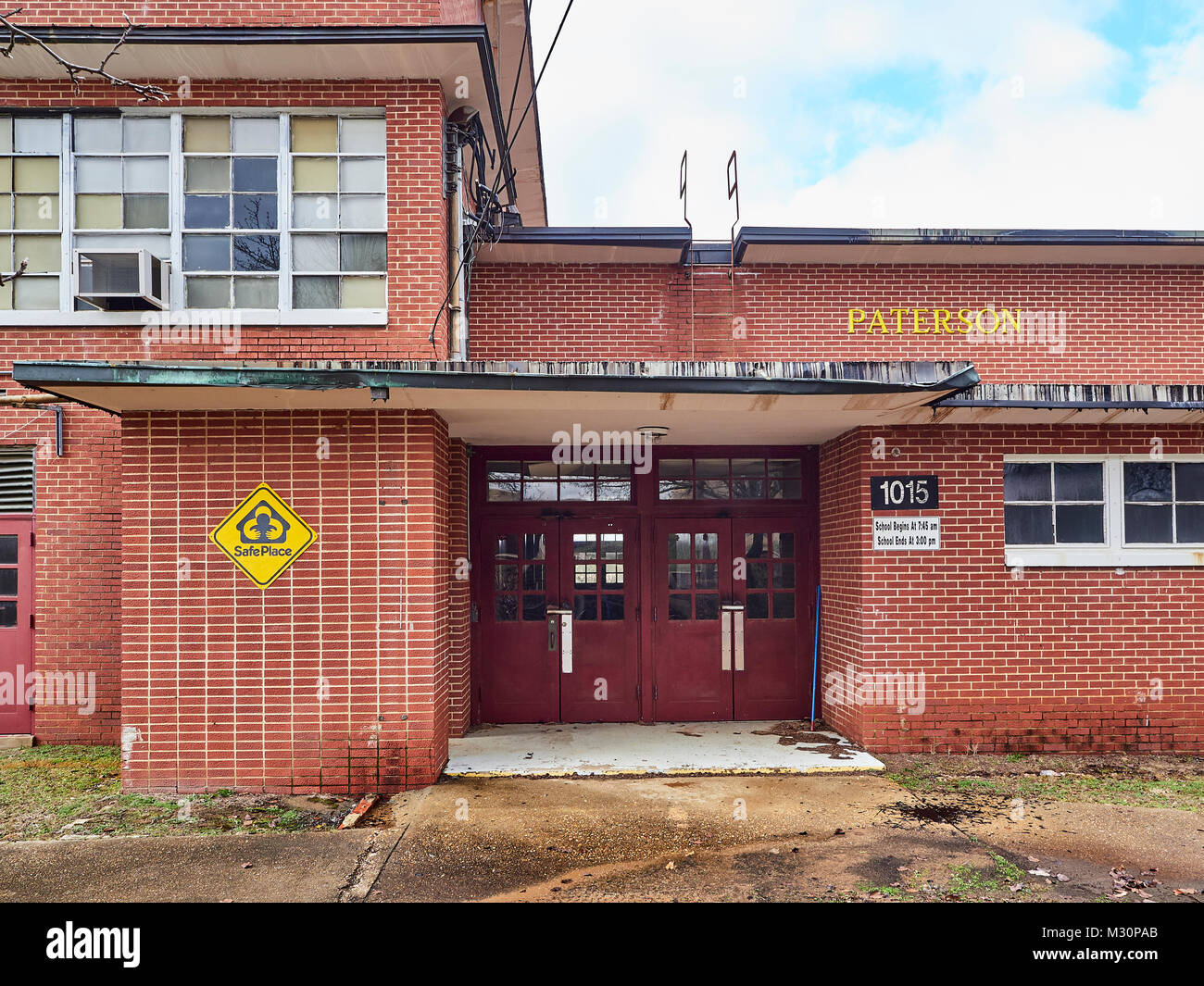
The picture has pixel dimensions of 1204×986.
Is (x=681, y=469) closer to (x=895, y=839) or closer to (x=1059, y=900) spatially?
(x=895, y=839)

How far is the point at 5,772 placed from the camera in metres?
7.04

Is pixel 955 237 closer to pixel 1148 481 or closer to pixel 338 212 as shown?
pixel 1148 481

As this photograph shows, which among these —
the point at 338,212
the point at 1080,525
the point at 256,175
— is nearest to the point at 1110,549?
the point at 1080,525

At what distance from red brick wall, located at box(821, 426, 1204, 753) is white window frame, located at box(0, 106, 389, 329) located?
5123 millimetres

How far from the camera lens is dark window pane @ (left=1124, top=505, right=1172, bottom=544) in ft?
25.2

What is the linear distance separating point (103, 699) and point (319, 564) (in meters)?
3.18

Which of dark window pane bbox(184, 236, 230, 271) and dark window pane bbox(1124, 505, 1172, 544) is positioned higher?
dark window pane bbox(184, 236, 230, 271)

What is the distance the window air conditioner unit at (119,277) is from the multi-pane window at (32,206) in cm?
65

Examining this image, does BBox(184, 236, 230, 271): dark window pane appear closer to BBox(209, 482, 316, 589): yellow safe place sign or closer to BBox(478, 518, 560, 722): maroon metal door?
BBox(209, 482, 316, 589): yellow safe place sign

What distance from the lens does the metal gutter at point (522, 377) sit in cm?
550

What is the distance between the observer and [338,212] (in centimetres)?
696

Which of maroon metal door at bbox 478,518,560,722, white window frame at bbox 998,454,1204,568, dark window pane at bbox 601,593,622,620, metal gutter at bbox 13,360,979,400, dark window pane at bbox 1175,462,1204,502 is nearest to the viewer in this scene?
metal gutter at bbox 13,360,979,400

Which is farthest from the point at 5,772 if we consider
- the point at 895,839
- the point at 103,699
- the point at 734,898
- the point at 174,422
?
the point at 895,839

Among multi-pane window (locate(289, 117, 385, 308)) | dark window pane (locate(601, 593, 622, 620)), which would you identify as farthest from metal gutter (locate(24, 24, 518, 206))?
dark window pane (locate(601, 593, 622, 620))
